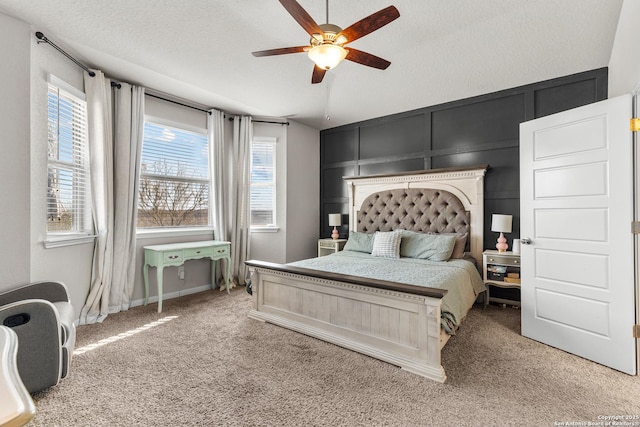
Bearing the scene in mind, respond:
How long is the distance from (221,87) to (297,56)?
4.05 ft

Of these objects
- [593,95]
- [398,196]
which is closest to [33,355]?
[398,196]

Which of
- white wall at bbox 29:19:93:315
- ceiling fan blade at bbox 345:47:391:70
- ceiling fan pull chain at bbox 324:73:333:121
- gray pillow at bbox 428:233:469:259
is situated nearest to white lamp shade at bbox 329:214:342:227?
ceiling fan pull chain at bbox 324:73:333:121

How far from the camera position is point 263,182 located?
4996mm

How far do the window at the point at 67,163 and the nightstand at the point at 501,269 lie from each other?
4.56 meters

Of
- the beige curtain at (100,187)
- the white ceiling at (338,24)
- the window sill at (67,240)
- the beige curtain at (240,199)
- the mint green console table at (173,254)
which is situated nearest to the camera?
the white ceiling at (338,24)

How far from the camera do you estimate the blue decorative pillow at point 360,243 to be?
419 cm

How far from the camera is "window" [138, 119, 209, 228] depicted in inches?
152

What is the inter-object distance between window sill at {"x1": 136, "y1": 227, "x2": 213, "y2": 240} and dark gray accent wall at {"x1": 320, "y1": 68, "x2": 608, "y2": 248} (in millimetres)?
2354

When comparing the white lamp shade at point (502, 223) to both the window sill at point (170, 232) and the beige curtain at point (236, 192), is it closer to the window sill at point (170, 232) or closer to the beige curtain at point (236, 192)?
the beige curtain at point (236, 192)

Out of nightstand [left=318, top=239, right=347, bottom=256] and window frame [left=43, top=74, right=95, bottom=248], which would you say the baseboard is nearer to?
window frame [left=43, top=74, right=95, bottom=248]

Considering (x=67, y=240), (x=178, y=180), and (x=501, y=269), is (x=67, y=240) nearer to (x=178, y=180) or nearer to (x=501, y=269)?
(x=178, y=180)

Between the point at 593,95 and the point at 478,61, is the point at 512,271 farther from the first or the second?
the point at 478,61

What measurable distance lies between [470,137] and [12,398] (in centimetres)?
A: 456

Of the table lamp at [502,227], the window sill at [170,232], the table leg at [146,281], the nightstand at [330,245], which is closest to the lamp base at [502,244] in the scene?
the table lamp at [502,227]
